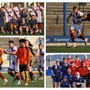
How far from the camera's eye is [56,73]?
243 inches

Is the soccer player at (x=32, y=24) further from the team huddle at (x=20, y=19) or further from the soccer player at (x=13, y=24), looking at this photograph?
the soccer player at (x=13, y=24)

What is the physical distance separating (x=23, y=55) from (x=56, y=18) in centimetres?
62

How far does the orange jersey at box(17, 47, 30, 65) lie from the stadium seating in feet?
1.22

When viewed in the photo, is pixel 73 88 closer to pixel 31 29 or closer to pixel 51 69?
pixel 51 69

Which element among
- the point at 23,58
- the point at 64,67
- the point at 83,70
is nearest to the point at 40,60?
the point at 23,58

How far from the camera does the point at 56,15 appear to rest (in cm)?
615

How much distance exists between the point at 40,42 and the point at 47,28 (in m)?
0.19

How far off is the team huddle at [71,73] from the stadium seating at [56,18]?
38 cm

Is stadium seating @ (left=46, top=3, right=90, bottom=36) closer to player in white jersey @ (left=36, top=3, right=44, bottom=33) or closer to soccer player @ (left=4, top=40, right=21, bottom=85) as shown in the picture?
player in white jersey @ (left=36, top=3, right=44, bottom=33)

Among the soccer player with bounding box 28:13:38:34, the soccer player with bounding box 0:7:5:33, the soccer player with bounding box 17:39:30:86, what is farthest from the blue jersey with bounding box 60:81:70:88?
the soccer player with bounding box 0:7:5:33

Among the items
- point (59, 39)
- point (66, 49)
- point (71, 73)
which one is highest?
point (59, 39)

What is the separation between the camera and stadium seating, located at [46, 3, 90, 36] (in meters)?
6.07

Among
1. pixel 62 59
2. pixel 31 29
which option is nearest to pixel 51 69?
pixel 62 59

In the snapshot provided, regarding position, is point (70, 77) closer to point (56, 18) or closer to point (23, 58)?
point (23, 58)
